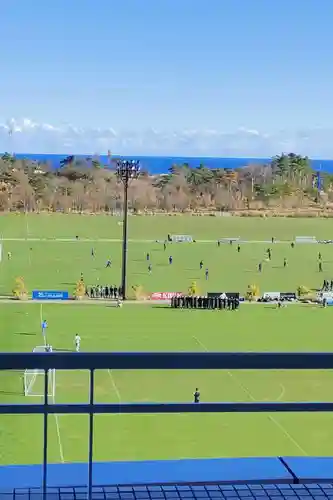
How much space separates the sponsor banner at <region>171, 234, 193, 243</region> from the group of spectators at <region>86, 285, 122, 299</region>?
2888 mm

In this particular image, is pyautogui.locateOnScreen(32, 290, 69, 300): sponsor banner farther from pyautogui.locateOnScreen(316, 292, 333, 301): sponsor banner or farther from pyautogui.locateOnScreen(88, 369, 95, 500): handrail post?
pyautogui.locateOnScreen(88, 369, 95, 500): handrail post

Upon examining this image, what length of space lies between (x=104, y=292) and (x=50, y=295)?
3.24ft

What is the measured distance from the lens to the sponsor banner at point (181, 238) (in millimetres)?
17531

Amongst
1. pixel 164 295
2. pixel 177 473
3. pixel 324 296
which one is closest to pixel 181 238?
pixel 164 295

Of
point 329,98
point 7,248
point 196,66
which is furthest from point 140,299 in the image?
point 329,98

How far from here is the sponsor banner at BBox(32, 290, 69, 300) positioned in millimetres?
13740

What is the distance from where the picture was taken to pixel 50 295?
45.7 ft

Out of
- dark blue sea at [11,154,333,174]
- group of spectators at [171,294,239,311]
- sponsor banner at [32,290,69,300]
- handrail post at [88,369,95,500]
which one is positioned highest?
dark blue sea at [11,154,333,174]

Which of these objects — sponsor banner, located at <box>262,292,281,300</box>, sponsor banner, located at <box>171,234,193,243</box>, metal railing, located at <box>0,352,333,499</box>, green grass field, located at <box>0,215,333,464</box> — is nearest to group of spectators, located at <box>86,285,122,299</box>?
green grass field, located at <box>0,215,333,464</box>

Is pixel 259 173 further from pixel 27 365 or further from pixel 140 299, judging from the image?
pixel 27 365

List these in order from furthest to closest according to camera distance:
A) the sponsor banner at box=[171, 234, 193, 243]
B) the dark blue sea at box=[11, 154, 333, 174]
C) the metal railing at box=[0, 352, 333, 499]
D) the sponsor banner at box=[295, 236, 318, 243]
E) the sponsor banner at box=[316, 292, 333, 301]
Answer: the sponsor banner at box=[171, 234, 193, 243], the sponsor banner at box=[295, 236, 318, 243], the sponsor banner at box=[316, 292, 333, 301], the dark blue sea at box=[11, 154, 333, 174], the metal railing at box=[0, 352, 333, 499]

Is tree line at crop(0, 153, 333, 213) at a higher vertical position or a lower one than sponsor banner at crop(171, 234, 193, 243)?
higher

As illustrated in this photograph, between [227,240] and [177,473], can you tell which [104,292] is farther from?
[177,473]

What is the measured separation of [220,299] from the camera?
46.7 feet
